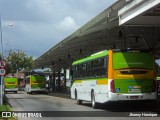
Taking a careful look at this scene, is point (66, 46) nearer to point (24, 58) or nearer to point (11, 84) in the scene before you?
point (11, 84)

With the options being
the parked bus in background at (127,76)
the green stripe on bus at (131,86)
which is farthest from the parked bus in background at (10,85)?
the green stripe on bus at (131,86)

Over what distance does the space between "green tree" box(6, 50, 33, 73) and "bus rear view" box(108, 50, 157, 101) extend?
A: 83704 mm

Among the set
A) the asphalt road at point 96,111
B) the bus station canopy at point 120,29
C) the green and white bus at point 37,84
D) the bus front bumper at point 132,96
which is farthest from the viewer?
the green and white bus at point 37,84

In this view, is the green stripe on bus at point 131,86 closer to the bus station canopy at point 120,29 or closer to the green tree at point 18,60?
the bus station canopy at point 120,29

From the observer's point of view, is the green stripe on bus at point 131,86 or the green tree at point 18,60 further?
the green tree at point 18,60

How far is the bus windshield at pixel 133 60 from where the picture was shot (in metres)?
21.8

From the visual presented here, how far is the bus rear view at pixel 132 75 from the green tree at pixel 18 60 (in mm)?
83704

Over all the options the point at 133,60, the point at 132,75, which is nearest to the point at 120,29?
the point at 133,60

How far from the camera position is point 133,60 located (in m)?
22.0

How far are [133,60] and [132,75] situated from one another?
781mm

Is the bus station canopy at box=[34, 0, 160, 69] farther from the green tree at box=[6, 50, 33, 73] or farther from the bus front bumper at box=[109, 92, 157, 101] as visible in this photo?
the green tree at box=[6, 50, 33, 73]

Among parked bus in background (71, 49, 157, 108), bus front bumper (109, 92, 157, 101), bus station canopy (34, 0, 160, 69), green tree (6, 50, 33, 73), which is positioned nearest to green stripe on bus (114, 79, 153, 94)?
parked bus in background (71, 49, 157, 108)

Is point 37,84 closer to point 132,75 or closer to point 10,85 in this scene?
point 10,85

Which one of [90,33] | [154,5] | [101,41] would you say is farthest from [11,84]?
[154,5]
